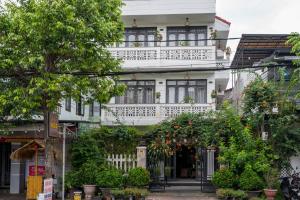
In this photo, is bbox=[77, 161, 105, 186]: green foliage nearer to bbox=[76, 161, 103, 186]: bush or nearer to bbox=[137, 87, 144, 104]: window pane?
bbox=[76, 161, 103, 186]: bush

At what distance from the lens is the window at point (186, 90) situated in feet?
82.1

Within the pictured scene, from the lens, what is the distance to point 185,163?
25.3 metres

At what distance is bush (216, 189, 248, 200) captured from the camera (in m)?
17.3

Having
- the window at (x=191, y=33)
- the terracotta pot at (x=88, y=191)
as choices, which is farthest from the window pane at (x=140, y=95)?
the terracotta pot at (x=88, y=191)

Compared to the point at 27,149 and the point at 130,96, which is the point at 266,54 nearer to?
the point at 130,96

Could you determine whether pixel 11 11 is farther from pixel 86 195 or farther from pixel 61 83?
pixel 86 195

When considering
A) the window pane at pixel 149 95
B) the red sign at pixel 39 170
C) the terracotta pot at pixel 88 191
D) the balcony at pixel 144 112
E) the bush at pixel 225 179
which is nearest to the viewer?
the bush at pixel 225 179

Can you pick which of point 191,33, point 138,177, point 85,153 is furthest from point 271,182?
point 191,33

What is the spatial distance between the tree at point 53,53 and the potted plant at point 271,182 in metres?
6.73

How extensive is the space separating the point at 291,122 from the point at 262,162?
2.08 meters

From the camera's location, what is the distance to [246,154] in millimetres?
18141

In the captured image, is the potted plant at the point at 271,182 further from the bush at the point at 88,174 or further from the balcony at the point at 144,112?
the bush at the point at 88,174

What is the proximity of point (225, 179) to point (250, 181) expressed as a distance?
1.08 meters

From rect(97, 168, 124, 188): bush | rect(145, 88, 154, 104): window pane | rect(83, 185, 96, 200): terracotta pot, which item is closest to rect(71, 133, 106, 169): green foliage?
rect(97, 168, 124, 188): bush
